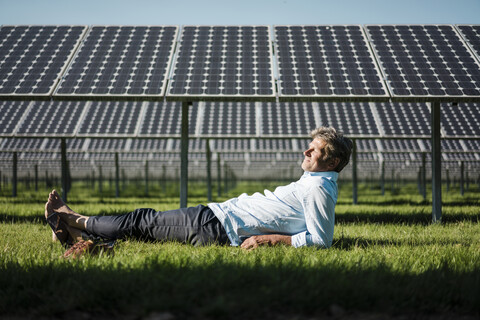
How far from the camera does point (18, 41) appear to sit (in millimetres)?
10023

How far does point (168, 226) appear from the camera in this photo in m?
4.80

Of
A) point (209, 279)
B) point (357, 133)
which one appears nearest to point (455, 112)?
point (357, 133)

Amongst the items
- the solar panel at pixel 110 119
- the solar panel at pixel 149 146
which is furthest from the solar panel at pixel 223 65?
the solar panel at pixel 149 146

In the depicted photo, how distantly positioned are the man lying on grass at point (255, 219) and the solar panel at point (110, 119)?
925cm

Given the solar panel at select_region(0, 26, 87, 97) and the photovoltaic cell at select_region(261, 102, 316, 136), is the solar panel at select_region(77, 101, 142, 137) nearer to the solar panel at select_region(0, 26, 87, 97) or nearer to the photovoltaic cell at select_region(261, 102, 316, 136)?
the solar panel at select_region(0, 26, 87, 97)

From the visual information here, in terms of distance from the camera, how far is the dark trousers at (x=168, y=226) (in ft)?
15.5

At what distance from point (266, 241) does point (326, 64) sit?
549 cm

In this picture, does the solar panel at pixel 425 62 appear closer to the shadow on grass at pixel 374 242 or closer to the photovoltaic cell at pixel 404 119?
the shadow on grass at pixel 374 242

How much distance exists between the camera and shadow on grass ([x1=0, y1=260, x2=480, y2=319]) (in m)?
2.66

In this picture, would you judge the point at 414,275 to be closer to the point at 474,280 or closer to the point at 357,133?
the point at 474,280

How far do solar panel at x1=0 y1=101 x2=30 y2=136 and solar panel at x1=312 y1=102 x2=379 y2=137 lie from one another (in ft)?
34.7

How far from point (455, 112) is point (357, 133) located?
3.97 metres

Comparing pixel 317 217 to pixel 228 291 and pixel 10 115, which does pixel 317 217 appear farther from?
pixel 10 115

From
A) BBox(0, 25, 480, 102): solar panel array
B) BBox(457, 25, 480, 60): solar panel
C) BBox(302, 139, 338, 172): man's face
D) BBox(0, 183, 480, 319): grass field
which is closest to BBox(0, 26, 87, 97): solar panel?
BBox(0, 25, 480, 102): solar panel array
